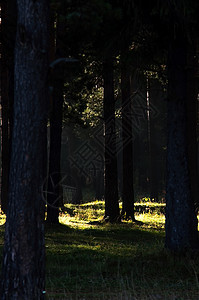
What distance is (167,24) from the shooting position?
10.5 meters

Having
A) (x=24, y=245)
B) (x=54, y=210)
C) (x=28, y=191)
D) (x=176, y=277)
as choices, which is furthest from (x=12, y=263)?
(x=54, y=210)

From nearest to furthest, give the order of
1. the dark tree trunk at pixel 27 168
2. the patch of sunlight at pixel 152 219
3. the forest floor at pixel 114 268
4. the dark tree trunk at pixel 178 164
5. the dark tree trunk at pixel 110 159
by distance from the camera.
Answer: the dark tree trunk at pixel 27 168
the forest floor at pixel 114 268
the dark tree trunk at pixel 178 164
the dark tree trunk at pixel 110 159
the patch of sunlight at pixel 152 219

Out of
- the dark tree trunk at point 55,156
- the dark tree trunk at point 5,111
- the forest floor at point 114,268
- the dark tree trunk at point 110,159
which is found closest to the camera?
the forest floor at point 114,268

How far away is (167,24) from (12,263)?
650 cm

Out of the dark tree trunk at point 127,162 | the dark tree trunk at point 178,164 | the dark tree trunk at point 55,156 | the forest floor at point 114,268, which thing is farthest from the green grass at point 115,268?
the dark tree trunk at point 127,162

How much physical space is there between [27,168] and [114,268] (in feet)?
14.6

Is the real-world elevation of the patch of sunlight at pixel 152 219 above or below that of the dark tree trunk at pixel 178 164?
below

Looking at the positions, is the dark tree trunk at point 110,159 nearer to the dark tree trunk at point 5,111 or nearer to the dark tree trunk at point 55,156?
the dark tree trunk at point 55,156

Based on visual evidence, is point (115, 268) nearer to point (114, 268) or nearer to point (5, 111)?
point (114, 268)

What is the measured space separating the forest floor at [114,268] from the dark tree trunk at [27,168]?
1.28 meters

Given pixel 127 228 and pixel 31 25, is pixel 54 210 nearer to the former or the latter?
pixel 127 228

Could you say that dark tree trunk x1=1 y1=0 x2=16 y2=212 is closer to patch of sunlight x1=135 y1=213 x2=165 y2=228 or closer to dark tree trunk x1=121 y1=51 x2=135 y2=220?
dark tree trunk x1=121 y1=51 x2=135 y2=220

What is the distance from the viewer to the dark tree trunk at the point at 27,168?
21.3ft

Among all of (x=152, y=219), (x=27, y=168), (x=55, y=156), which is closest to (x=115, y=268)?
(x=27, y=168)
